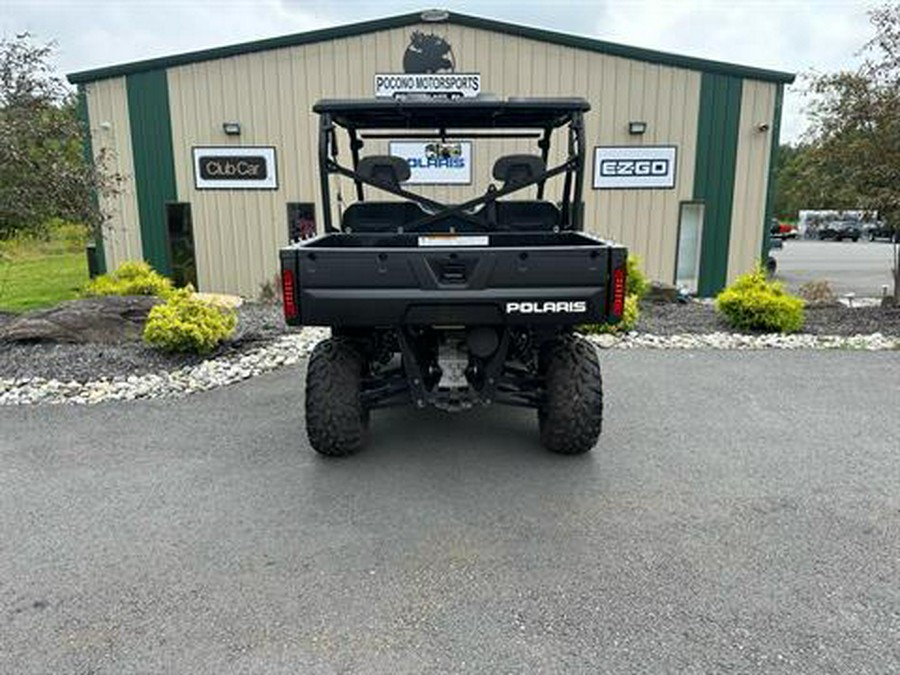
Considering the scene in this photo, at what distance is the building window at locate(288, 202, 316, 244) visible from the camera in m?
11.0

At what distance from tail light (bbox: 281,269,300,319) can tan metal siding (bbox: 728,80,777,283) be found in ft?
32.3

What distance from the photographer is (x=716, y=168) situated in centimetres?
1091

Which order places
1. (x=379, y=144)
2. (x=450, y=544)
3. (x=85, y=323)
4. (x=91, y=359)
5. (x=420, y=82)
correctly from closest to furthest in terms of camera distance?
1. (x=450, y=544)
2. (x=91, y=359)
3. (x=85, y=323)
4. (x=379, y=144)
5. (x=420, y=82)

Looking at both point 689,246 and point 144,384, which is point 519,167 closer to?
point 144,384

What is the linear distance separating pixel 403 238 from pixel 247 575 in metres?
2.85

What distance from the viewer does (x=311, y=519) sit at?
329cm

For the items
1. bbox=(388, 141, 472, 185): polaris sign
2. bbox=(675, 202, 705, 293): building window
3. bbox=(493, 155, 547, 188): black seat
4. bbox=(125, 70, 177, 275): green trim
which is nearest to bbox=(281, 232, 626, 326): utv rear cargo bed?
bbox=(493, 155, 547, 188): black seat

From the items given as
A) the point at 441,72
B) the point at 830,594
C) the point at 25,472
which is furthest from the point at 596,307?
the point at 441,72

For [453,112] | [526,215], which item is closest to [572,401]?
[526,215]

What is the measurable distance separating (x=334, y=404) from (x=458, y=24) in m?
8.72

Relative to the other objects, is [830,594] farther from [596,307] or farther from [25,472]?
[25,472]

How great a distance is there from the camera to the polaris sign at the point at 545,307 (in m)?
3.49

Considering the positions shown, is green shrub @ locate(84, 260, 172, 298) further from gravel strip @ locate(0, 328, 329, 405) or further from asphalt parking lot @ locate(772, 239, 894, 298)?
asphalt parking lot @ locate(772, 239, 894, 298)

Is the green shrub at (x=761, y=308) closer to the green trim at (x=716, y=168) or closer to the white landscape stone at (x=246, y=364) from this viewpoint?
the white landscape stone at (x=246, y=364)
